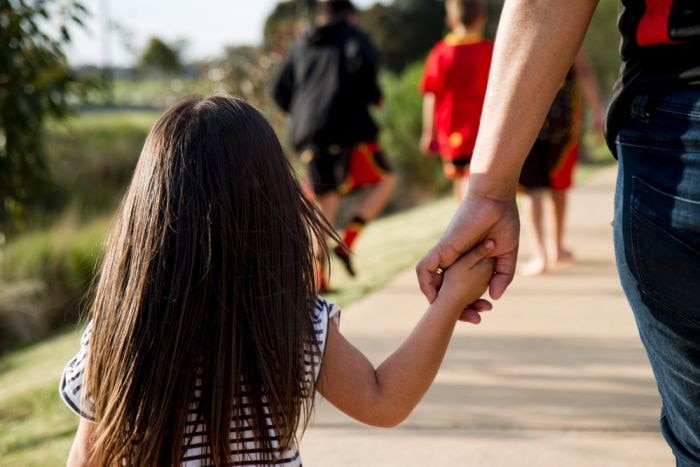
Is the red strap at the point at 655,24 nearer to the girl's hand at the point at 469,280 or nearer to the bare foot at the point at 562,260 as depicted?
the girl's hand at the point at 469,280

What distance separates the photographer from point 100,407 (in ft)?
5.87

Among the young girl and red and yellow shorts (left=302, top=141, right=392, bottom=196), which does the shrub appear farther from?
the young girl

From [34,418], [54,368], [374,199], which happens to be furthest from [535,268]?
[34,418]

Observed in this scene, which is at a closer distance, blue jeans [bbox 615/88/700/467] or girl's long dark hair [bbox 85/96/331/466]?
blue jeans [bbox 615/88/700/467]

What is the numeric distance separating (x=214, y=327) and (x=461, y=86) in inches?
195

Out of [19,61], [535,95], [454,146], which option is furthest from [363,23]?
[535,95]

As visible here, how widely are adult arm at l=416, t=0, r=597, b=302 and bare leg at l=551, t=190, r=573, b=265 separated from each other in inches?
166

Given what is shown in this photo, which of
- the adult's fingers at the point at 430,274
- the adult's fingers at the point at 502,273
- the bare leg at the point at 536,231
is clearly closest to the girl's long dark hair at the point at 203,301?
the adult's fingers at the point at 430,274

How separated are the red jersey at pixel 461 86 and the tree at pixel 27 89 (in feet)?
9.21

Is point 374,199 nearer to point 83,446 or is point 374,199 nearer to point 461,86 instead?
point 461,86

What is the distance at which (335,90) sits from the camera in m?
6.14

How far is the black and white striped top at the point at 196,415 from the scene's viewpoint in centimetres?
179

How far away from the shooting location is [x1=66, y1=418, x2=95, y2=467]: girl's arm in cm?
183

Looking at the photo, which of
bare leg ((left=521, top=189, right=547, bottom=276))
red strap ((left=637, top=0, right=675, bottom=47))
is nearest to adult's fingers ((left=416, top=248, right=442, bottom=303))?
red strap ((left=637, top=0, right=675, bottom=47))
